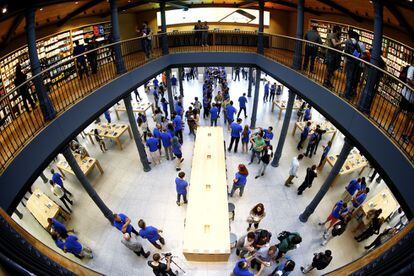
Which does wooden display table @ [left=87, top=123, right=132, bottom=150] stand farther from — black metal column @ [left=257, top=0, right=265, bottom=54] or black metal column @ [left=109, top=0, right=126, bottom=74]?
black metal column @ [left=257, top=0, right=265, bottom=54]

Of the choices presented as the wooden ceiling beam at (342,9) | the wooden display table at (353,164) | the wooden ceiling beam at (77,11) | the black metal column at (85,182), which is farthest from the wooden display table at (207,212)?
the wooden ceiling beam at (77,11)

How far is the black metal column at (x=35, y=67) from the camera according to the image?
17.3 ft

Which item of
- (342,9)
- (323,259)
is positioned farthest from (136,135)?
(342,9)

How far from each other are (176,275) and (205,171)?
293cm

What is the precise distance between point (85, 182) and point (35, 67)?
3458 mm

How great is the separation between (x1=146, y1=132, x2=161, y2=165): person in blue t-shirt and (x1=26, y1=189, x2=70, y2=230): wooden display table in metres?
3.71

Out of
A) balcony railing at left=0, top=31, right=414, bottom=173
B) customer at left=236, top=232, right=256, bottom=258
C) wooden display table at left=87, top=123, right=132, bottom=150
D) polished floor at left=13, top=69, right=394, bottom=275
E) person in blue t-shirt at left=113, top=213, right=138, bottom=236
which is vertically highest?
balcony railing at left=0, top=31, right=414, bottom=173

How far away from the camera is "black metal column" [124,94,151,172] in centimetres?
900

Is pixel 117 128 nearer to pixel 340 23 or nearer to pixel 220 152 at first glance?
pixel 220 152

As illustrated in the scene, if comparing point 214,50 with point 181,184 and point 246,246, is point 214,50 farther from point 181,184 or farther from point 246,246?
point 246,246

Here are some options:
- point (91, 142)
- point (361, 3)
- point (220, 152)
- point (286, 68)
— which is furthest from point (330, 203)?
point (91, 142)

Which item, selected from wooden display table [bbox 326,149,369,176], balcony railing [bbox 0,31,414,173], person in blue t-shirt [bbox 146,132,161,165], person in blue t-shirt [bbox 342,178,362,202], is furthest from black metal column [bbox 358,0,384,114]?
person in blue t-shirt [bbox 146,132,161,165]

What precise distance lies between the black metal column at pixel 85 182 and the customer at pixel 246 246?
4.32m

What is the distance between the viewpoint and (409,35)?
757 centimetres
